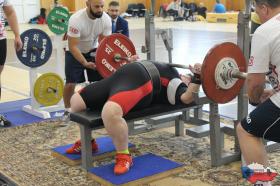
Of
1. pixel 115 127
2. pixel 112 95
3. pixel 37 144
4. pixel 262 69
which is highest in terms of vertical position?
pixel 262 69

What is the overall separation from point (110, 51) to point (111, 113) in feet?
3.29

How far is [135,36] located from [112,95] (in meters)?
7.80

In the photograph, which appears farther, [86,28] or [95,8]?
[86,28]

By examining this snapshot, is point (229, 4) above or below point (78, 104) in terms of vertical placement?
above

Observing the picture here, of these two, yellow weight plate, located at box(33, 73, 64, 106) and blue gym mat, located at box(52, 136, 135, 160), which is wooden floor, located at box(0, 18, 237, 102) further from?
blue gym mat, located at box(52, 136, 135, 160)

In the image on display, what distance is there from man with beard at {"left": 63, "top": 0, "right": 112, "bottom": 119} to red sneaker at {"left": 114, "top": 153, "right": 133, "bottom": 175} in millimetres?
1257

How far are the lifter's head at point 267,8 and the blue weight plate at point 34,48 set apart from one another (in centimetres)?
272

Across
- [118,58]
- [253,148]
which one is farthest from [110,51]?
[253,148]

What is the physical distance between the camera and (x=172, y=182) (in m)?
2.72

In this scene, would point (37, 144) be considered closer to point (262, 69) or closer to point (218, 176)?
point (218, 176)

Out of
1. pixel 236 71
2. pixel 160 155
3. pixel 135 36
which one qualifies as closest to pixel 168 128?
pixel 160 155

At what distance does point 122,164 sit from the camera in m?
2.74

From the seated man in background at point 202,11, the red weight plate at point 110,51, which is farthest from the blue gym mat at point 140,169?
the seated man in background at point 202,11

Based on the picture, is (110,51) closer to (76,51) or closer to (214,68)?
(76,51)
